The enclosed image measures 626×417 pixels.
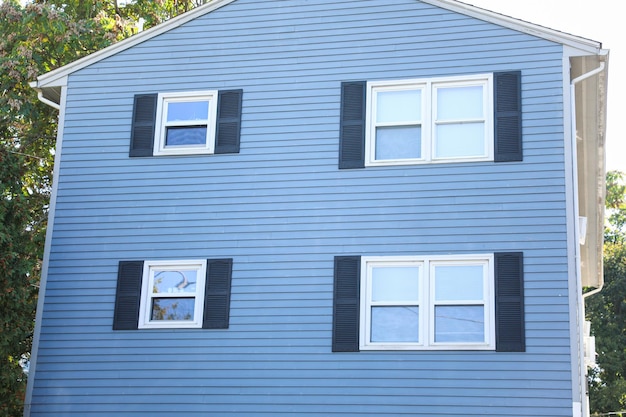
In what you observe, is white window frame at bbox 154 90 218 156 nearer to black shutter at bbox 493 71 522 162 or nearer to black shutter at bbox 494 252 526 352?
black shutter at bbox 493 71 522 162

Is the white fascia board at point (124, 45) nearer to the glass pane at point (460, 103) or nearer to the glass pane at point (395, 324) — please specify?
the glass pane at point (460, 103)

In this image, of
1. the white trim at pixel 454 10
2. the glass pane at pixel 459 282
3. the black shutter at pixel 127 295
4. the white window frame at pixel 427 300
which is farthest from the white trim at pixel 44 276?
the glass pane at pixel 459 282

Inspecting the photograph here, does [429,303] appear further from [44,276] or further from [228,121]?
[44,276]

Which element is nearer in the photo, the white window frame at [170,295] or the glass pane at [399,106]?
the white window frame at [170,295]

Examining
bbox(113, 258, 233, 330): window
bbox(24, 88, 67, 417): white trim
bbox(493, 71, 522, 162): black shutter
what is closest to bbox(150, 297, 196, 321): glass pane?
bbox(113, 258, 233, 330): window

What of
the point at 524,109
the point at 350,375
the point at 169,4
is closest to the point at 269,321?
the point at 350,375

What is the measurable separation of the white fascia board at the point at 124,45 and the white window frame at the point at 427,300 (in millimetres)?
5049

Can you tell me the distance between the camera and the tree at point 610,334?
34156 mm

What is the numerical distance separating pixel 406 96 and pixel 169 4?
11811 millimetres

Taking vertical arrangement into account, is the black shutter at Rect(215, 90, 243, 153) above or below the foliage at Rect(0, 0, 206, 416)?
below

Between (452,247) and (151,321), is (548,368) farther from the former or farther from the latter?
(151,321)

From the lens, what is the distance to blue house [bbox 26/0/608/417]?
12594 millimetres

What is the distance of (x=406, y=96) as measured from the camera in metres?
13.9

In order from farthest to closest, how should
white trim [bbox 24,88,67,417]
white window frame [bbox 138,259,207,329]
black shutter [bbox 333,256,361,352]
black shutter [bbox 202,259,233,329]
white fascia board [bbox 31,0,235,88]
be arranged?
white fascia board [bbox 31,0,235,88] < white trim [bbox 24,88,67,417] < white window frame [bbox 138,259,207,329] < black shutter [bbox 202,259,233,329] < black shutter [bbox 333,256,361,352]
